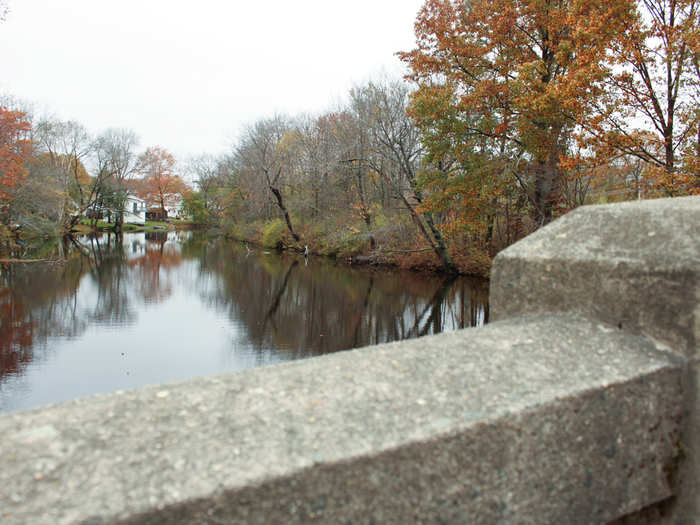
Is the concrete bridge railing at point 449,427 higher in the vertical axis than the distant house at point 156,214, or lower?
lower

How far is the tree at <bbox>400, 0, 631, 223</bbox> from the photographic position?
13719 millimetres

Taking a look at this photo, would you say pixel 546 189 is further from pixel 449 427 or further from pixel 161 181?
pixel 161 181

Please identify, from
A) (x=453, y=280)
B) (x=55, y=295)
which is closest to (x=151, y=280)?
(x=55, y=295)

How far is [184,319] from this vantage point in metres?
13.4

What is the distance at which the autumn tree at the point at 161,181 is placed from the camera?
81875mm

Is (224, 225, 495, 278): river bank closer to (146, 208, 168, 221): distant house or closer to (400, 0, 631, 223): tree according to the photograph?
(400, 0, 631, 223): tree

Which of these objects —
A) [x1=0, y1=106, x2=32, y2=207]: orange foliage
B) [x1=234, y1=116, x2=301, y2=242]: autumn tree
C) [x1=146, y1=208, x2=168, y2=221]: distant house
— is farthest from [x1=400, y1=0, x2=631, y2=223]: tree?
[x1=146, y1=208, x2=168, y2=221]: distant house

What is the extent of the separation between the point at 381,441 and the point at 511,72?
18.0m

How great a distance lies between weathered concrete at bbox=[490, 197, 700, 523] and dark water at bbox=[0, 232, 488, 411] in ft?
25.2

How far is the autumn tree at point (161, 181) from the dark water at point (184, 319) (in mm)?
64710

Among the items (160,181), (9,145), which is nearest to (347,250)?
(9,145)

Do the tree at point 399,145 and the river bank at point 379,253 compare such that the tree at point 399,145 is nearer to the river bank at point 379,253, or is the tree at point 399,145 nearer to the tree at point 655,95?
the river bank at point 379,253

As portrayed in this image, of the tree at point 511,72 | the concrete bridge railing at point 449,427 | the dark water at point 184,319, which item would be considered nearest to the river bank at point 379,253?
the dark water at point 184,319

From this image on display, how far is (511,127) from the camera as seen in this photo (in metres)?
15.8
